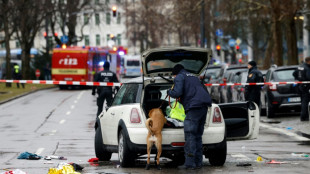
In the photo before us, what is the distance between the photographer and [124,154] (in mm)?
11992

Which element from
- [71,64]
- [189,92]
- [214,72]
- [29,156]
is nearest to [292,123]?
[29,156]

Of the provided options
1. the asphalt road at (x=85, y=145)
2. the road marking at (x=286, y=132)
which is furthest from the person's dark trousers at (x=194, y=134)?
the road marking at (x=286, y=132)

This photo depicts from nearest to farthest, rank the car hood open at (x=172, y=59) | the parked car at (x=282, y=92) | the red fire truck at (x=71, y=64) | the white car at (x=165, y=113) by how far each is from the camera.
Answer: the white car at (x=165, y=113) → the car hood open at (x=172, y=59) → the parked car at (x=282, y=92) → the red fire truck at (x=71, y=64)

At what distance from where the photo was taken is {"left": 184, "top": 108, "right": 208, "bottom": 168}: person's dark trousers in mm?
11617

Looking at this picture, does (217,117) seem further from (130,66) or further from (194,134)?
(130,66)

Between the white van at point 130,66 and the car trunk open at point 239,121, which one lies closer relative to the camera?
the car trunk open at point 239,121

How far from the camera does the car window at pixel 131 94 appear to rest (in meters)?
12.4

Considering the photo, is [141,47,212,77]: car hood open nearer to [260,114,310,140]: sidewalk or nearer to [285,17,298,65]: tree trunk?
[260,114,310,140]: sidewalk

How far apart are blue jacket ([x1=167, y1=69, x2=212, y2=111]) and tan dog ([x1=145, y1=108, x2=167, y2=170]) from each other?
0.34 m

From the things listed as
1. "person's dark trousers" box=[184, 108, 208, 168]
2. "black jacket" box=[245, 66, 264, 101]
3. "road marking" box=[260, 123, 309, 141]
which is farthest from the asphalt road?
"black jacket" box=[245, 66, 264, 101]

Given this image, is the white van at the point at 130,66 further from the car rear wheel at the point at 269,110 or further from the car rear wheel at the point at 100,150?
the car rear wheel at the point at 100,150

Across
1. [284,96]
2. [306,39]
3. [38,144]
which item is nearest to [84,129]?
[38,144]

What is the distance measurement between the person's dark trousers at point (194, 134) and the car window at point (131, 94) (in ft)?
3.28

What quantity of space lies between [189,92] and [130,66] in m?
75.6
